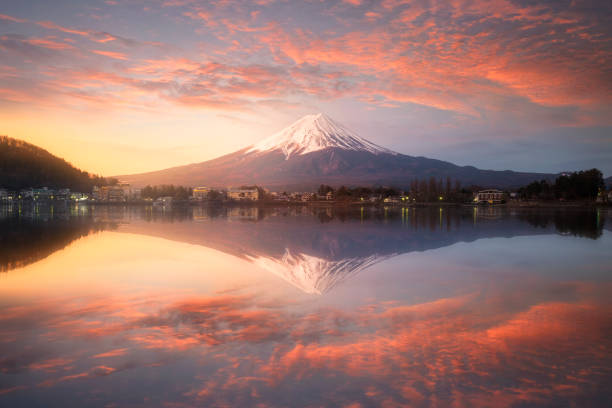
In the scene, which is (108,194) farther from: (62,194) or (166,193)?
(166,193)

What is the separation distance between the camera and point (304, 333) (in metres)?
5.43

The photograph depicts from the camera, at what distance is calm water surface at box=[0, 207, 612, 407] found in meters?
3.89

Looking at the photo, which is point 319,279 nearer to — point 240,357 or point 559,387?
point 240,357

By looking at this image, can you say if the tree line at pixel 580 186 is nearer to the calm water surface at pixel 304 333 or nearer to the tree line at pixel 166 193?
the calm water surface at pixel 304 333

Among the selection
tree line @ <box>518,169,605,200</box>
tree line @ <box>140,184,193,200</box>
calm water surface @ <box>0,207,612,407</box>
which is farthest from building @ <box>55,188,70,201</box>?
calm water surface @ <box>0,207,612,407</box>

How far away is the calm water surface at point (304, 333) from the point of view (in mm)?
3893

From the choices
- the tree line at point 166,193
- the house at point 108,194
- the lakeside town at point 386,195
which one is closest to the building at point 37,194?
the lakeside town at point 386,195

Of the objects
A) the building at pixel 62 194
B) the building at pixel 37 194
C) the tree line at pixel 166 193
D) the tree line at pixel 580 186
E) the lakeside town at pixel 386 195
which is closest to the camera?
the tree line at pixel 580 186

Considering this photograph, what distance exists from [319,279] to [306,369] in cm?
458

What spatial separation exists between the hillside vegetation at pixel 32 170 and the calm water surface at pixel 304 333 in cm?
15843

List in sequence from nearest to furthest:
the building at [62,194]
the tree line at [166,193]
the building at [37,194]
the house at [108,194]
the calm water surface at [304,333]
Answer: the calm water surface at [304,333] < the building at [37,194] < the tree line at [166,193] < the building at [62,194] < the house at [108,194]

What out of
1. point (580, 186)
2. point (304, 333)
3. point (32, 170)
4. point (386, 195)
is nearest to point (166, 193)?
point (32, 170)

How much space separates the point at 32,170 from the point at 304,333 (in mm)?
174041

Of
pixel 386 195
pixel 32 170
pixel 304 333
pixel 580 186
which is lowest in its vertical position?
pixel 304 333
